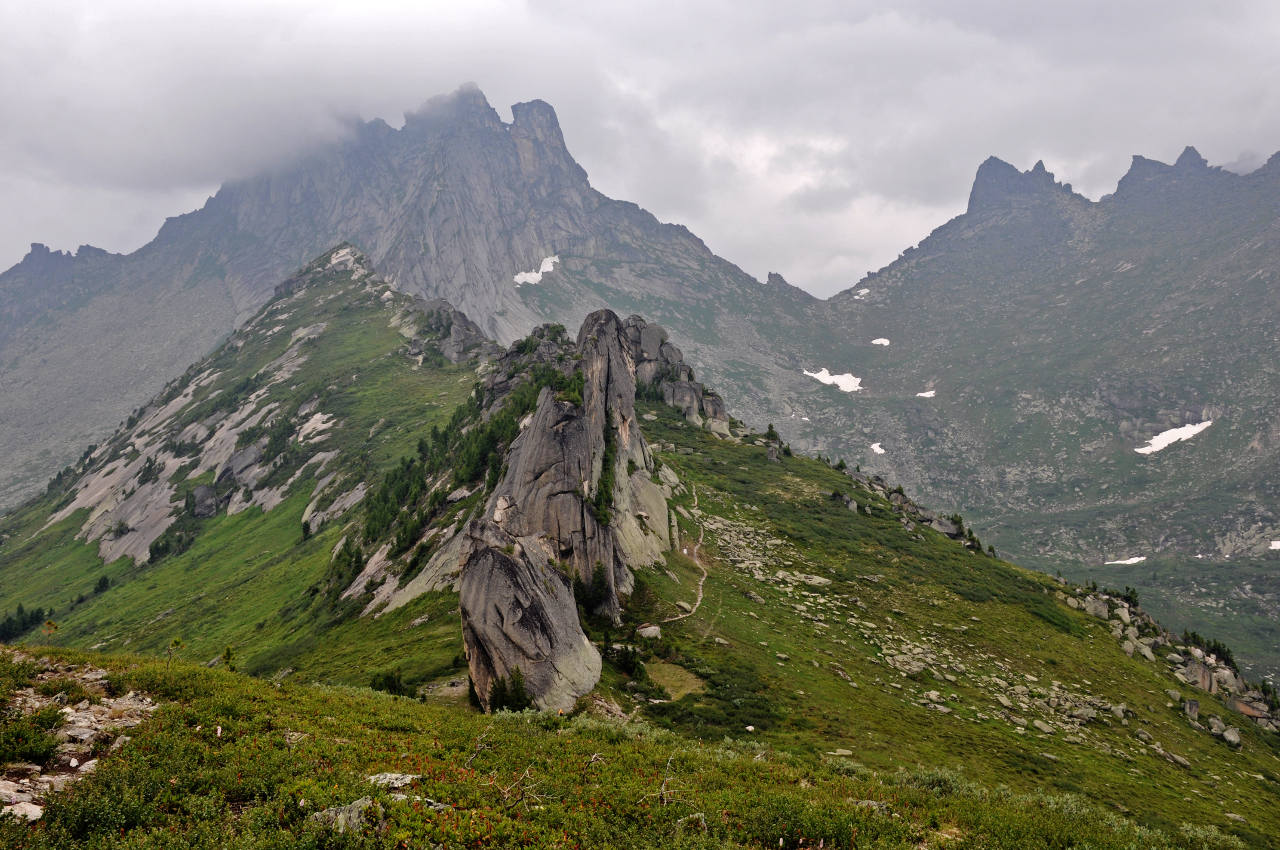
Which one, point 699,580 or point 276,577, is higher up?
point 699,580

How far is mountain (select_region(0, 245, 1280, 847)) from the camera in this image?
16.1 m

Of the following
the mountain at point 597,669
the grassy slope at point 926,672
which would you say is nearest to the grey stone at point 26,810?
the mountain at point 597,669

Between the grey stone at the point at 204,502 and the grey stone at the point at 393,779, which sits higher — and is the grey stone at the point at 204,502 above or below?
below

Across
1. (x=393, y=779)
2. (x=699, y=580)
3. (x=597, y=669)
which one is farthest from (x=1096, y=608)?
(x=393, y=779)

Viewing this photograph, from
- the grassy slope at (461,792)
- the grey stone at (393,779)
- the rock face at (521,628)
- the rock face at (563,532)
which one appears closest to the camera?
the grassy slope at (461,792)

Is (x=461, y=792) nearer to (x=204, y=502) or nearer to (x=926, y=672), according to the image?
(x=926, y=672)

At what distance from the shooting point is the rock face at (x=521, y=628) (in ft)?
111

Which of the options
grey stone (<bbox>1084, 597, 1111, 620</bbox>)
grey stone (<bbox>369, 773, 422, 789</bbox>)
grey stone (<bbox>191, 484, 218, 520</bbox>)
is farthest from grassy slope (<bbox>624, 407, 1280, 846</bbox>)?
grey stone (<bbox>191, 484, 218, 520</bbox>)

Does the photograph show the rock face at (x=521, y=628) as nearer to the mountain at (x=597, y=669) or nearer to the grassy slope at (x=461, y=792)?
the mountain at (x=597, y=669)

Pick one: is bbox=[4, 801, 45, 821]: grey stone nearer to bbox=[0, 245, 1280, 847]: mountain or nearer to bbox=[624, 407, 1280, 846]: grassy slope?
bbox=[0, 245, 1280, 847]: mountain

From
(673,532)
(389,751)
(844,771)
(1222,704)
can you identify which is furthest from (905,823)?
(1222,704)

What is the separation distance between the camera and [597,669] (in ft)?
127

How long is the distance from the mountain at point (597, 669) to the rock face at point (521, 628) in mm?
197

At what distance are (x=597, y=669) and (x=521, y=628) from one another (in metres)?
6.91
